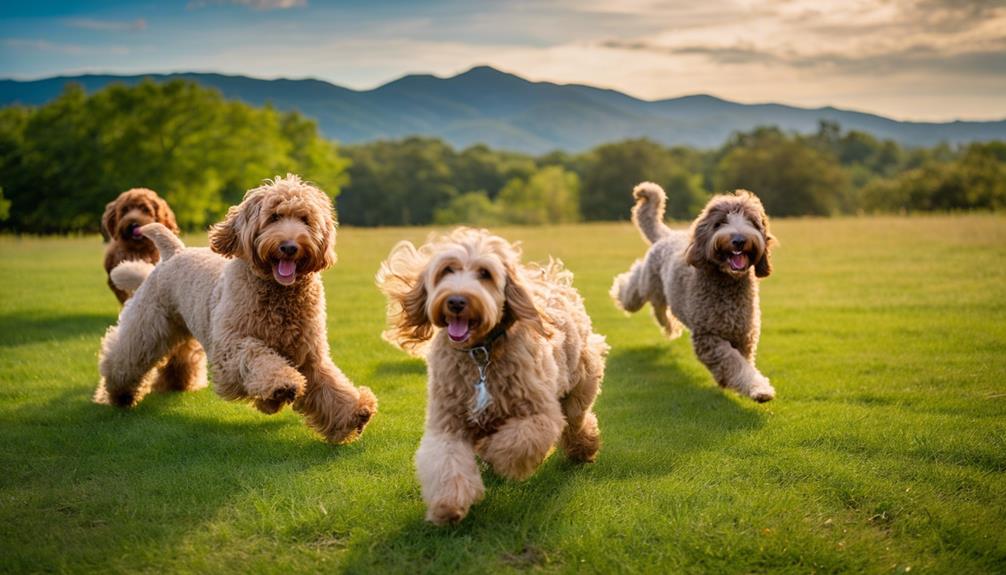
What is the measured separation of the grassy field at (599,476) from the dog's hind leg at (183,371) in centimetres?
24

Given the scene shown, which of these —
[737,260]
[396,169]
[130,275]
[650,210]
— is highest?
[396,169]

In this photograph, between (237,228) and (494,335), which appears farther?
(237,228)

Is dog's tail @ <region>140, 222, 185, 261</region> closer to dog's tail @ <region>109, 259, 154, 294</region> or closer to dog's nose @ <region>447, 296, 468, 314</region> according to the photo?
dog's tail @ <region>109, 259, 154, 294</region>

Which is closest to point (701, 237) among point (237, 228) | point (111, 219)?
point (237, 228)

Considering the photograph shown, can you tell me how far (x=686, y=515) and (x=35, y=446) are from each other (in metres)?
5.32

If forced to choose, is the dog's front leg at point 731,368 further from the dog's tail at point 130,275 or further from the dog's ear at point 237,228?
the dog's tail at point 130,275

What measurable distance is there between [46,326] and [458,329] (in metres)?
10.5

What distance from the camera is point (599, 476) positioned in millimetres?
5590

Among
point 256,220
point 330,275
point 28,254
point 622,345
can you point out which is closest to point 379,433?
point 256,220

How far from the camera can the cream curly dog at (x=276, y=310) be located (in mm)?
5918

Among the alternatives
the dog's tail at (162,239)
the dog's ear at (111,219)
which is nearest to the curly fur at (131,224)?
the dog's ear at (111,219)

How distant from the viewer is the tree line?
161 feet

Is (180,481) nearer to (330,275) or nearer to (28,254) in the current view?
(330,275)

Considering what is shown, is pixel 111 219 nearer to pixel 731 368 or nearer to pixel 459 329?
pixel 459 329
